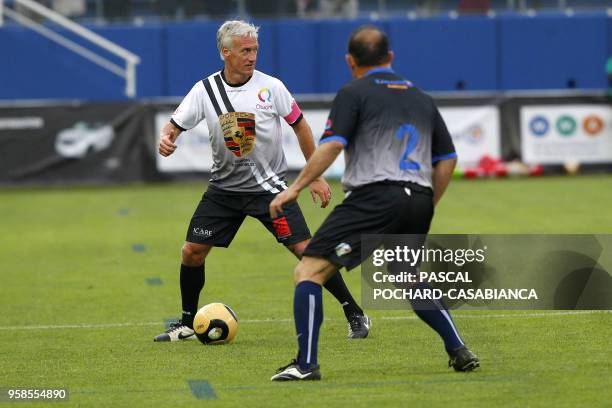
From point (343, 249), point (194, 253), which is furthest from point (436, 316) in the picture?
point (194, 253)

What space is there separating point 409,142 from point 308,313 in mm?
1095

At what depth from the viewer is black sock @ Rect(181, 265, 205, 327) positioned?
360 inches

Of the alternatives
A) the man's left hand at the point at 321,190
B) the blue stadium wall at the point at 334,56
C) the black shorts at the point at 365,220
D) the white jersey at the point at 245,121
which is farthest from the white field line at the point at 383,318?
the blue stadium wall at the point at 334,56

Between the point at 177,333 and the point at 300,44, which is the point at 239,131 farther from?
the point at 300,44

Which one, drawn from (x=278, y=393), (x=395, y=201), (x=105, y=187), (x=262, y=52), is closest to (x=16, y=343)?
(x=278, y=393)

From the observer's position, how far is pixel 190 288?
9164mm

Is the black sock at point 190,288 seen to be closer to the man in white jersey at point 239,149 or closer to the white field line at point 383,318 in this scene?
the man in white jersey at point 239,149

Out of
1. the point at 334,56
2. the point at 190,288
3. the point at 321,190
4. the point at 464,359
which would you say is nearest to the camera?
the point at 464,359

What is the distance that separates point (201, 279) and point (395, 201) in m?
2.60

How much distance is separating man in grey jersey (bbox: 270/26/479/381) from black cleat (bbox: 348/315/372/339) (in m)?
1.77

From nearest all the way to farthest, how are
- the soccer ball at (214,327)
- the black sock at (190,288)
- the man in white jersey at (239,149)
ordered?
the man in white jersey at (239,149) < the soccer ball at (214,327) < the black sock at (190,288)

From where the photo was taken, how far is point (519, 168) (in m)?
24.9

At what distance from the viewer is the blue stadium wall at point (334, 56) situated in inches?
1142

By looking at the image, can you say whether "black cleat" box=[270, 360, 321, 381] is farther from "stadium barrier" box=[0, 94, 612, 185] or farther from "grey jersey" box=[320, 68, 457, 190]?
"stadium barrier" box=[0, 94, 612, 185]
